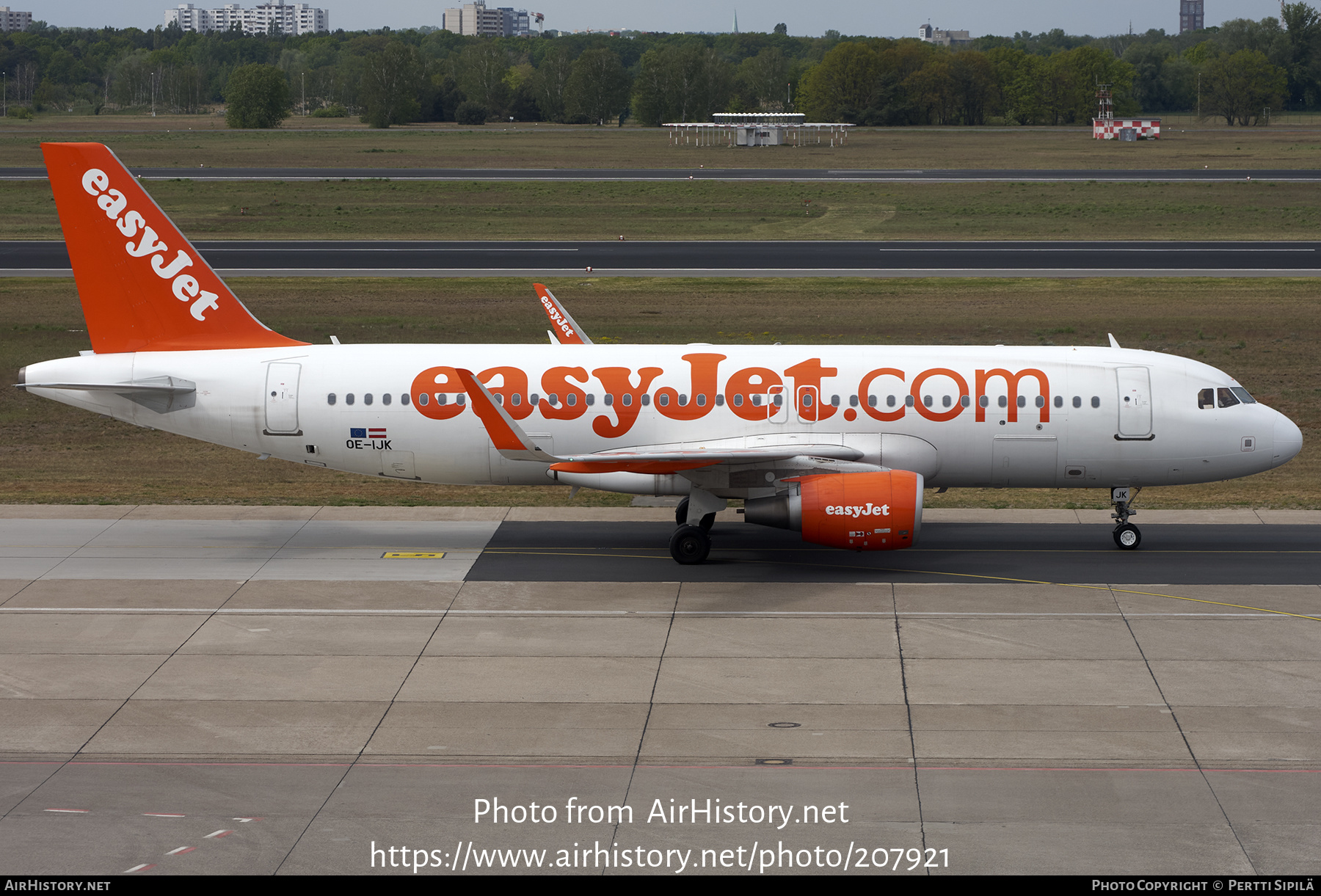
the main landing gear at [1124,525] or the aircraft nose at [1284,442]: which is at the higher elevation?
the aircraft nose at [1284,442]

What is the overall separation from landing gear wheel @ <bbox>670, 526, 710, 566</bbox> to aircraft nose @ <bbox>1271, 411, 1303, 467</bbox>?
11.2 metres

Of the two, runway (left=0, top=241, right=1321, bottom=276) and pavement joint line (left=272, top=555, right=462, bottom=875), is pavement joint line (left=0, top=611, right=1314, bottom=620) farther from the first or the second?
runway (left=0, top=241, right=1321, bottom=276)

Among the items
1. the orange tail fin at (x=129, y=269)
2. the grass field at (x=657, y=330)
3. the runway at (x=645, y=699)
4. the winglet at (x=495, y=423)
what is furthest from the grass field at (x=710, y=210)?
the winglet at (x=495, y=423)

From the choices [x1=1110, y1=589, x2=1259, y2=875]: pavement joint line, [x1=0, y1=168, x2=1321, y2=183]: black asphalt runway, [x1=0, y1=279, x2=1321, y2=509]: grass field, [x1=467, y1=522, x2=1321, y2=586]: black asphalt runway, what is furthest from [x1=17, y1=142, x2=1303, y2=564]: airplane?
[x1=0, y1=168, x2=1321, y2=183]: black asphalt runway

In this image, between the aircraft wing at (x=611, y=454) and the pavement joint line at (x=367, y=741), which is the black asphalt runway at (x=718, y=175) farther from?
the pavement joint line at (x=367, y=741)

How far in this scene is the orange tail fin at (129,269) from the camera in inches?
1046

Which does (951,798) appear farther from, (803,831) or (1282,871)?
(1282,871)

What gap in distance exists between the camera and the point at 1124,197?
90062 millimetres

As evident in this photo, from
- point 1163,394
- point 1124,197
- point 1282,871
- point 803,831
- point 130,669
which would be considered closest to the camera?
point 1282,871

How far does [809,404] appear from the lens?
86.4 ft

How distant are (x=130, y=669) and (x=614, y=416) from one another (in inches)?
398

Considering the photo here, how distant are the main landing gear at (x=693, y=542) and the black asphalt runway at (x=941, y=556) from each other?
22cm

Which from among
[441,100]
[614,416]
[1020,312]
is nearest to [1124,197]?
[1020,312]

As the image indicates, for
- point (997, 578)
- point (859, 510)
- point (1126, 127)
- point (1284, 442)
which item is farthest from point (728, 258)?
point (1126, 127)
